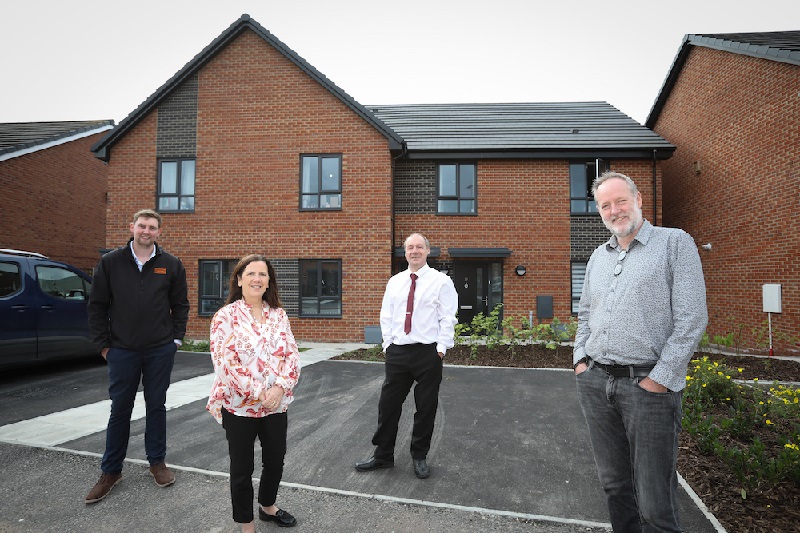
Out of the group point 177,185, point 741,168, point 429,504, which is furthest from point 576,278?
point 177,185

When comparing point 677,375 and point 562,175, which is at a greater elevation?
point 562,175

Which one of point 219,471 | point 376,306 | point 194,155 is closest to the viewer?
point 219,471

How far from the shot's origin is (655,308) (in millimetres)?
2098

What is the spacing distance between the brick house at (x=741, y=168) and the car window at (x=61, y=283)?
12.6 metres

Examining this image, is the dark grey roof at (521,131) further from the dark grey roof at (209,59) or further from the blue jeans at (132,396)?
the blue jeans at (132,396)

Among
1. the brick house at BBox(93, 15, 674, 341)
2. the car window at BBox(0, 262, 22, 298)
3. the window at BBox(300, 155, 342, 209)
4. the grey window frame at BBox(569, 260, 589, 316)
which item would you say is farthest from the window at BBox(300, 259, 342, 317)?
the grey window frame at BBox(569, 260, 589, 316)

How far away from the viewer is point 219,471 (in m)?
3.68

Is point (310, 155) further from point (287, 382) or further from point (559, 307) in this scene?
point (287, 382)

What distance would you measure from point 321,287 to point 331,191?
9.18ft

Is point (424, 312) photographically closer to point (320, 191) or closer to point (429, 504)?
point (429, 504)

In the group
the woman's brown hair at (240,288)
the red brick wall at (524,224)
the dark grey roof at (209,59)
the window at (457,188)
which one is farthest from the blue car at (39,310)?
the window at (457,188)

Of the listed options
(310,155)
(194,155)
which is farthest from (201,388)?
(194,155)

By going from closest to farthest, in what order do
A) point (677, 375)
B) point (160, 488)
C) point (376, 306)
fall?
1. point (677, 375)
2. point (160, 488)
3. point (376, 306)

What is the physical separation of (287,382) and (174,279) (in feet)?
5.67
